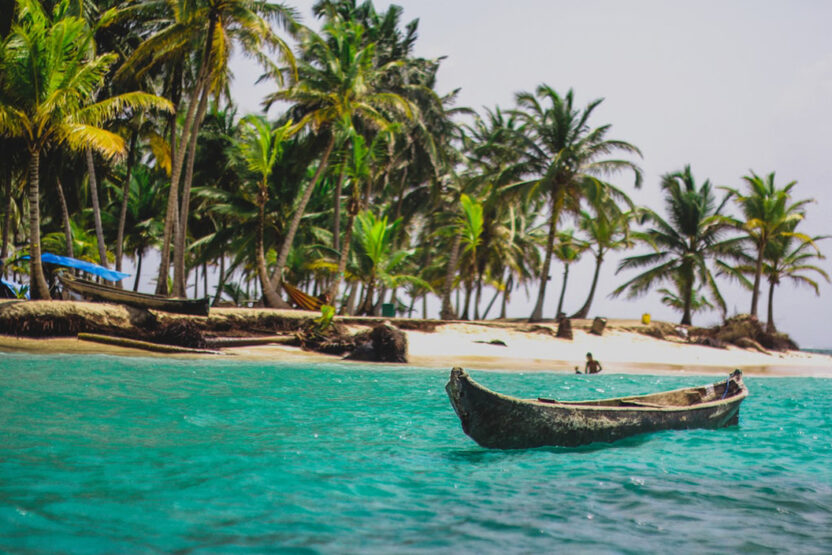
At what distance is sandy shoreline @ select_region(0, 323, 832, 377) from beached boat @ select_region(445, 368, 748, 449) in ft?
31.4

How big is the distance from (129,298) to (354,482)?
14.6 metres

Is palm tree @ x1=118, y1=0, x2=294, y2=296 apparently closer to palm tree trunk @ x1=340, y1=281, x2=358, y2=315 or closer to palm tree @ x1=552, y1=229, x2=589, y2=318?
palm tree trunk @ x1=340, y1=281, x2=358, y2=315

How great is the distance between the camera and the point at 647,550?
4824 mm

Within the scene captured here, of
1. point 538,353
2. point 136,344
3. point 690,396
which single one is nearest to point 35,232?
point 136,344

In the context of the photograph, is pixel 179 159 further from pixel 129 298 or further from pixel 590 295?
pixel 590 295

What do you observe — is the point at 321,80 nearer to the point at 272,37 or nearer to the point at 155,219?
the point at 272,37

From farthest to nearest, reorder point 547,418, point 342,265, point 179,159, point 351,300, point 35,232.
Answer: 1. point 351,300
2. point 342,265
3. point 179,159
4. point 35,232
5. point 547,418

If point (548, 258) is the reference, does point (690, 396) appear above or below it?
below

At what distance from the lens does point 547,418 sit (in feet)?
24.6

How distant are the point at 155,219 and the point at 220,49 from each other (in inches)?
623

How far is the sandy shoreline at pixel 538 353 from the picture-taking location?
16969 mm

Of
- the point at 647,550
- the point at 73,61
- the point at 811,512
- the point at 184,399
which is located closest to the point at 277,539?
the point at 647,550

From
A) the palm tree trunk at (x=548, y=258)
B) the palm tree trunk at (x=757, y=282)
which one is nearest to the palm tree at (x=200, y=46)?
the palm tree trunk at (x=548, y=258)

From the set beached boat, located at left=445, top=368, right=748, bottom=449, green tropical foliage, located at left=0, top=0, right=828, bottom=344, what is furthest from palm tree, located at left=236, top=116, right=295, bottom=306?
beached boat, located at left=445, top=368, right=748, bottom=449
